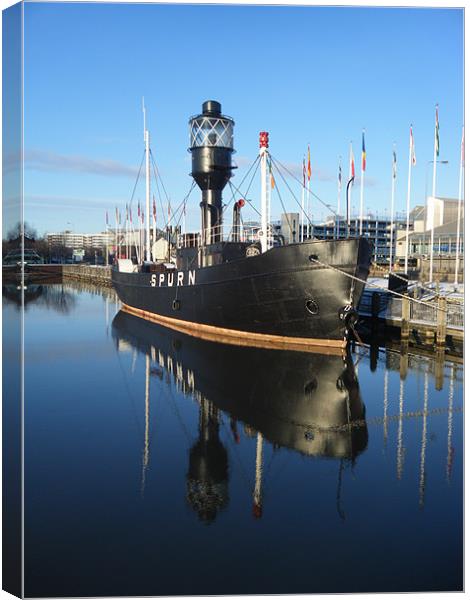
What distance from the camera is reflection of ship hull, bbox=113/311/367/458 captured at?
10.5 m

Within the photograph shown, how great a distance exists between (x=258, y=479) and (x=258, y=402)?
14.2 feet

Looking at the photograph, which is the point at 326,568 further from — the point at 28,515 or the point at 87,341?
the point at 87,341

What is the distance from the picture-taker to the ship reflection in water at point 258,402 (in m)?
8.87

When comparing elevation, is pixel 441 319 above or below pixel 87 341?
above

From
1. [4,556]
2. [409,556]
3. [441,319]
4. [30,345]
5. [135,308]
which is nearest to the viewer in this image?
[4,556]

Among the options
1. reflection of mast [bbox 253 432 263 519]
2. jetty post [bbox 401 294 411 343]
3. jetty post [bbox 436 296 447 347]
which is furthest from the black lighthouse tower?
reflection of mast [bbox 253 432 263 519]

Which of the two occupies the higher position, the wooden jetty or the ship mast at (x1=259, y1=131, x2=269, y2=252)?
the ship mast at (x1=259, y1=131, x2=269, y2=252)

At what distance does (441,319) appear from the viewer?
65.4 feet

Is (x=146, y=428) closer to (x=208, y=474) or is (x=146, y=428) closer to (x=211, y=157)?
(x=208, y=474)

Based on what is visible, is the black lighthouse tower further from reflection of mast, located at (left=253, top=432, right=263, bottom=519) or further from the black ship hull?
reflection of mast, located at (left=253, top=432, right=263, bottom=519)

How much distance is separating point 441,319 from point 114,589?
17.6m

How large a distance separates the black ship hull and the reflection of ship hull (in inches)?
48.7

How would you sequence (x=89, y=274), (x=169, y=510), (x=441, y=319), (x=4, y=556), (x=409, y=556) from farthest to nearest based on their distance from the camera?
(x=89, y=274), (x=441, y=319), (x=169, y=510), (x=409, y=556), (x=4, y=556)

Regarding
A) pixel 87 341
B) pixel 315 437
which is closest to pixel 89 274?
pixel 87 341
